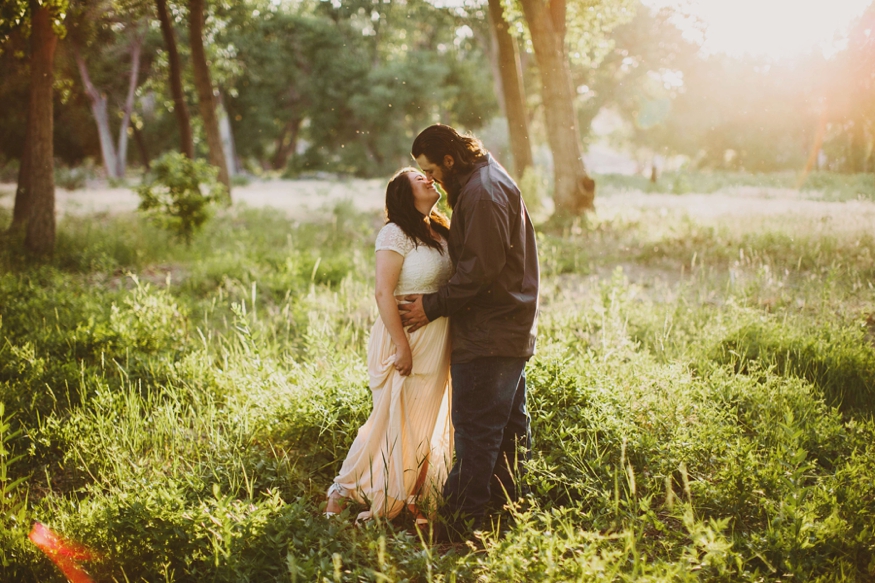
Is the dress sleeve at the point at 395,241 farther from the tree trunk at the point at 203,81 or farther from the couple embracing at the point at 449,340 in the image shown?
the tree trunk at the point at 203,81

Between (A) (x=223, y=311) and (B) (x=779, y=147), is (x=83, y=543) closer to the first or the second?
(A) (x=223, y=311)

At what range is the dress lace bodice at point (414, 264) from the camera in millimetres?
3229

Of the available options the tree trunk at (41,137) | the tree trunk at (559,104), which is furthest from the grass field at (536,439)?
the tree trunk at (559,104)

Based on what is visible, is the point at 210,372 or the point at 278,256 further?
the point at 278,256

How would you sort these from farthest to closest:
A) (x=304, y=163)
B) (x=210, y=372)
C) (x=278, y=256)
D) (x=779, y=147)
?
(x=304, y=163)
(x=779, y=147)
(x=278, y=256)
(x=210, y=372)

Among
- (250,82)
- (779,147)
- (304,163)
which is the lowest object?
(779,147)

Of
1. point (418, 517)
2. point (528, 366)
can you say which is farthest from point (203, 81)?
point (418, 517)

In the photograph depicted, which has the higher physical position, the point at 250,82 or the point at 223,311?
the point at 250,82

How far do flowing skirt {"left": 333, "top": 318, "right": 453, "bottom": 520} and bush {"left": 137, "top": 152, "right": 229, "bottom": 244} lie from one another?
28.0ft

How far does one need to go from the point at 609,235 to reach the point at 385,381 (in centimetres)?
823

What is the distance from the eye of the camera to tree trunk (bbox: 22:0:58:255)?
30.2 feet

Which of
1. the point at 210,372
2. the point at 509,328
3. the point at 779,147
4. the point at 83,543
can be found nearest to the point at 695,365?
the point at 509,328

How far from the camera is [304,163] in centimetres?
4709

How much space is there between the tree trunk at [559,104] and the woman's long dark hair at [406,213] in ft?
29.3
